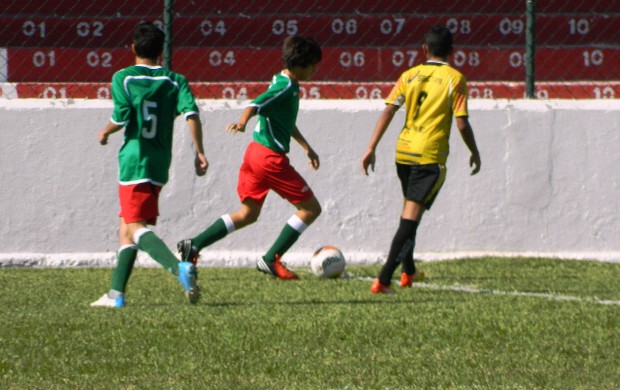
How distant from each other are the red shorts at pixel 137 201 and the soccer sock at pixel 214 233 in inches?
59.5

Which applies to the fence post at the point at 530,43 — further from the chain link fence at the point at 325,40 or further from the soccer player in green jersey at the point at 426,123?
the soccer player in green jersey at the point at 426,123

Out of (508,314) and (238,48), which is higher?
(238,48)

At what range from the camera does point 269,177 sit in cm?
851

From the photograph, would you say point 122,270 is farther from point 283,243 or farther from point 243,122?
point 283,243

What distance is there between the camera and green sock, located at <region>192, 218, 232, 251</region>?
27.7 feet

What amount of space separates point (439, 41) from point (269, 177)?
1.56m

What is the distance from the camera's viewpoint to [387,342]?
5.57 metres

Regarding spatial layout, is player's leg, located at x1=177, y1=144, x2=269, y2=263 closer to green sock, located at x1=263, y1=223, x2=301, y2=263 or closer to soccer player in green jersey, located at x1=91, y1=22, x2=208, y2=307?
green sock, located at x1=263, y1=223, x2=301, y2=263

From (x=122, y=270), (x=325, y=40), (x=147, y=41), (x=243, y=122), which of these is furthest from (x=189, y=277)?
(x=325, y=40)

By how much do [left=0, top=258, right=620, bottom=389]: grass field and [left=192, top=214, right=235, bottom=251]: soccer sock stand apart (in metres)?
0.28

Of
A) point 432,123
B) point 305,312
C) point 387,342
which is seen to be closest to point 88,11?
point 432,123

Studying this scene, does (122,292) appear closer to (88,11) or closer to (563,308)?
(563,308)

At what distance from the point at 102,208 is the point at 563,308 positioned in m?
4.28

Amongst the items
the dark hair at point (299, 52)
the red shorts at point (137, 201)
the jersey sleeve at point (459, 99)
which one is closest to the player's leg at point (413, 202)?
the jersey sleeve at point (459, 99)
